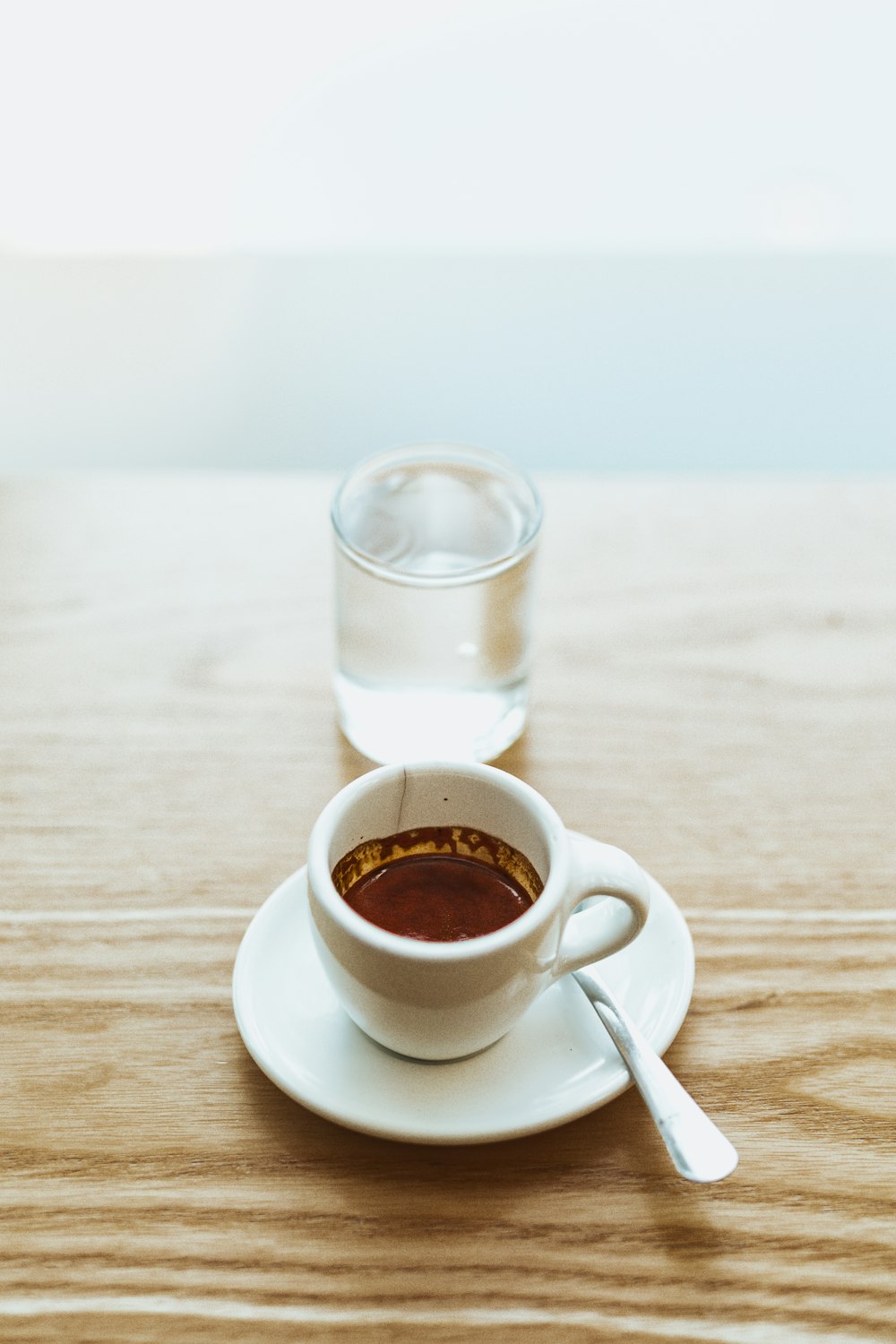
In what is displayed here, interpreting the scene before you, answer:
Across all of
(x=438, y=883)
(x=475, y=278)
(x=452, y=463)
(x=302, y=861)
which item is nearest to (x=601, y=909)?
(x=438, y=883)

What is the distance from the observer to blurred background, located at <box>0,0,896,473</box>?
144cm

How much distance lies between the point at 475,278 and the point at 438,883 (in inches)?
45.7

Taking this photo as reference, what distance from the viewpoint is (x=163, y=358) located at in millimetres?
1530

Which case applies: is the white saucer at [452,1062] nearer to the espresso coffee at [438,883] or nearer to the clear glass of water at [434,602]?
the espresso coffee at [438,883]

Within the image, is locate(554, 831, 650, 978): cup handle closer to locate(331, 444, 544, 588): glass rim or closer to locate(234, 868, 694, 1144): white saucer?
locate(234, 868, 694, 1144): white saucer

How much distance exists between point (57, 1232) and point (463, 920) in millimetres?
203

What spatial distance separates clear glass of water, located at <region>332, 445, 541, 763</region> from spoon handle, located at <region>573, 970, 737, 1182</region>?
217 mm

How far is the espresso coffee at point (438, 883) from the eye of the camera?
0.52 metres

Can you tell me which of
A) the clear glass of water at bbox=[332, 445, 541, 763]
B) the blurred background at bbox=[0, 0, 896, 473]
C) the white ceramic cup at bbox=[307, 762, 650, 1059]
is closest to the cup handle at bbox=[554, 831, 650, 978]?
the white ceramic cup at bbox=[307, 762, 650, 1059]

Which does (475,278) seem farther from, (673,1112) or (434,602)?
(673,1112)

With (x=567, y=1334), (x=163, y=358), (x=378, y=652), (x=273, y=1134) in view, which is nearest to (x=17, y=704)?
(x=378, y=652)

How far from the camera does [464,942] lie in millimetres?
468

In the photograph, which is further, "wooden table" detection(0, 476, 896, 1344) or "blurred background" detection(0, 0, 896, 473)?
"blurred background" detection(0, 0, 896, 473)

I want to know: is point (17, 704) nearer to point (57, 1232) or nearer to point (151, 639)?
point (151, 639)
